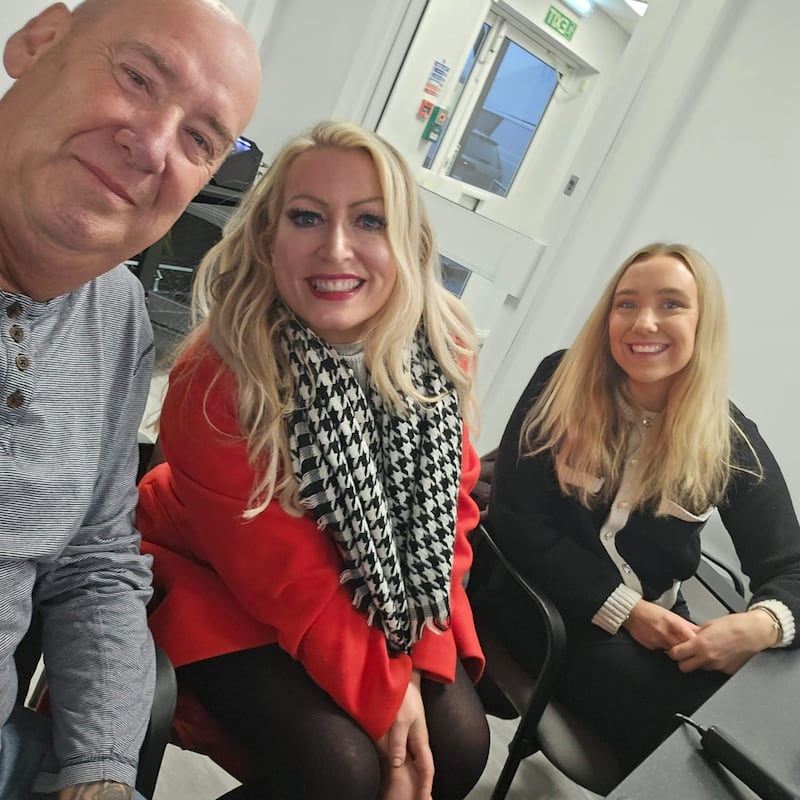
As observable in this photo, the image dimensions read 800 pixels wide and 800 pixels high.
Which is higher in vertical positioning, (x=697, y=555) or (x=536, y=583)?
(x=697, y=555)

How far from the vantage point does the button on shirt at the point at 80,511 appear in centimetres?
85

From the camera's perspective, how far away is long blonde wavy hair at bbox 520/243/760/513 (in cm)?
172

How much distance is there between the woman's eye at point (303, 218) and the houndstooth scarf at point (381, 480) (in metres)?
0.19

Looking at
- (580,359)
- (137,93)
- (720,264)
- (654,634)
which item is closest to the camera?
(137,93)

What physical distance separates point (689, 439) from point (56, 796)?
1.48m

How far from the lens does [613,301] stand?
1.87 meters

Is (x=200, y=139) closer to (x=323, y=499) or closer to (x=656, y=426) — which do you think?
(x=323, y=499)

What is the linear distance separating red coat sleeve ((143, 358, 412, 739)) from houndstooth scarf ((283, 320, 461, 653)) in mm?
53

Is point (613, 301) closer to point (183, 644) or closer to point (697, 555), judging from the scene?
point (697, 555)

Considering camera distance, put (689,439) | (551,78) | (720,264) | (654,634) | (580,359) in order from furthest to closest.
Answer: (551,78) → (720,264) → (580,359) → (689,439) → (654,634)

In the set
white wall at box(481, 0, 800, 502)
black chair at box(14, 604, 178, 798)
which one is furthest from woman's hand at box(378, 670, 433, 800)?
white wall at box(481, 0, 800, 502)

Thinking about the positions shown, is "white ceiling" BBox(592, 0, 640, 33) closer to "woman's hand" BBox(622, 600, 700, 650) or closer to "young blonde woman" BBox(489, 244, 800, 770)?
"young blonde woman" BBox(489, 244, 800, 770)

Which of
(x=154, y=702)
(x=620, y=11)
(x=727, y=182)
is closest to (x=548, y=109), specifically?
(x=620, y=11)

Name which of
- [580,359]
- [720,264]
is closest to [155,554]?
[580,359]
